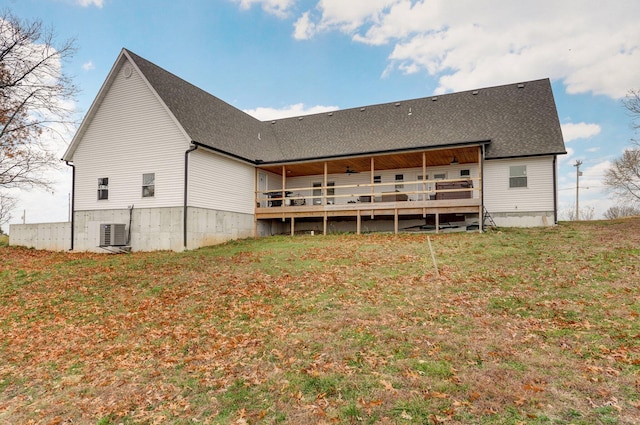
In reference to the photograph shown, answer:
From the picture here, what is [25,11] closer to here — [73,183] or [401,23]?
[73,183]

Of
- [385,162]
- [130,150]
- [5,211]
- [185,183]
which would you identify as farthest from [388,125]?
[5,211]

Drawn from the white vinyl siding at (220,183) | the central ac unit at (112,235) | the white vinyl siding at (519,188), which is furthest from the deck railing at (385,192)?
the central ac unit at (112,235)

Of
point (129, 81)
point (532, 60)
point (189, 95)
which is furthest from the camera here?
point (532, 60)

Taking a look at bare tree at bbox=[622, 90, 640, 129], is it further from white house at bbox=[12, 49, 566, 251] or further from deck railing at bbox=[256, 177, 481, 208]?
deck railing at bbox=[256, 177, 481, 208]

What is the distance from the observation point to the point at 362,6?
15.8 m

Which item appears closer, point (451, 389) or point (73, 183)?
point (451, 389)

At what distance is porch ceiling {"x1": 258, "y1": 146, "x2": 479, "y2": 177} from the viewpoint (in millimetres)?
18031

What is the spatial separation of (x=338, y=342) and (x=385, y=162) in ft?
50.1

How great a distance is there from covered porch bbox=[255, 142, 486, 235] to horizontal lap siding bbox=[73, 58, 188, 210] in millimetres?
5091

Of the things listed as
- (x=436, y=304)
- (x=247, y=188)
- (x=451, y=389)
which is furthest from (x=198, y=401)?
(x=247, y=188)

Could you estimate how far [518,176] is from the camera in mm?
18094

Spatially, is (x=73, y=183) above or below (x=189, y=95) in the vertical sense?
below

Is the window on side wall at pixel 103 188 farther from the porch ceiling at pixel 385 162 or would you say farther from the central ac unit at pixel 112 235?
the porch ceiling at pixel 385 162

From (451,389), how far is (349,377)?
1225 mm
